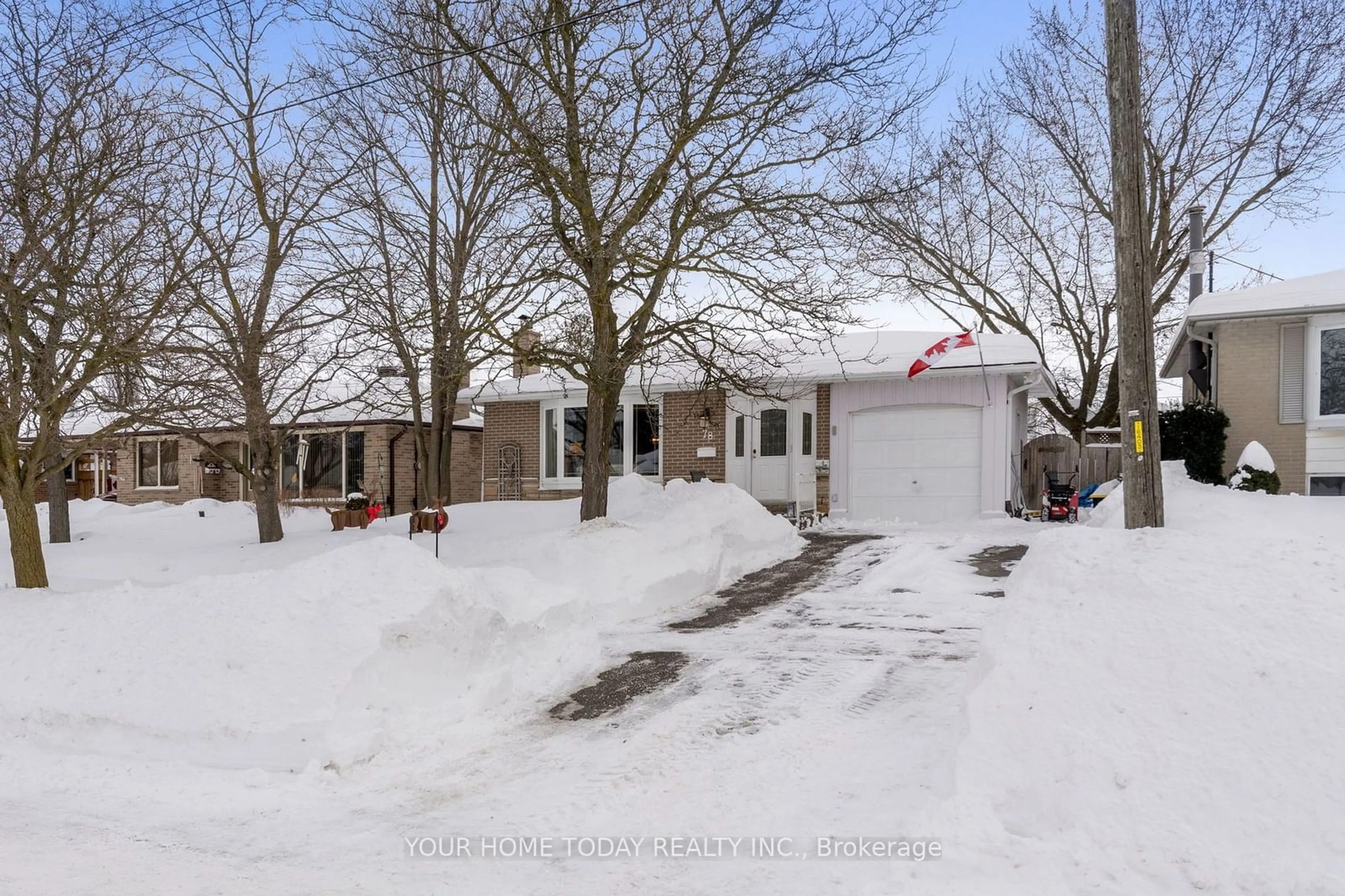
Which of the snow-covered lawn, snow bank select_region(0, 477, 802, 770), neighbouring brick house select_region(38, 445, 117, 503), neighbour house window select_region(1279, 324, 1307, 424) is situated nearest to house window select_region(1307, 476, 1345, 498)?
neighbour house window select_region(1279, 324, 1307, 424)

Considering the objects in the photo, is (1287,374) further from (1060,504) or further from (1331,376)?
(1060,504)

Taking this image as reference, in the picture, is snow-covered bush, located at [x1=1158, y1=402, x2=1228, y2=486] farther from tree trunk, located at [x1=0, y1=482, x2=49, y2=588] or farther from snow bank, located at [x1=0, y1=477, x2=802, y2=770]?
tree trunk, located at [x1=0, y1=482, x2=49, y2=588]

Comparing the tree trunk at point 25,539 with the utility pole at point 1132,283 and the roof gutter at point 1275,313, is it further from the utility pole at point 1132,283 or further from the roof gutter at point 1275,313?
the roof gutter at point 1275,313

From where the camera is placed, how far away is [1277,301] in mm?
11734

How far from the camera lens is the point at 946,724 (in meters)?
5.10

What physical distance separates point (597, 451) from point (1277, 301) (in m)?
9.74

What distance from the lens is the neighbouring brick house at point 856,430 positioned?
14898 mm

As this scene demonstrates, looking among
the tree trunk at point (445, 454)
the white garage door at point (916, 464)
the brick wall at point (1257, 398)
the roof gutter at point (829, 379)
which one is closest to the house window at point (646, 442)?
the roof gutter at point (829, 379)

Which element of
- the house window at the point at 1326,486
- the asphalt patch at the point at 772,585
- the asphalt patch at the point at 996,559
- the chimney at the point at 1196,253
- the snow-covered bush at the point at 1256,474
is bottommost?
the asphalt patch at the point at 772,585

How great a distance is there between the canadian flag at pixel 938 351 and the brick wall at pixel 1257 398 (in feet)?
13.8

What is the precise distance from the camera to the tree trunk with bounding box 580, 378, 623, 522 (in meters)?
11.1

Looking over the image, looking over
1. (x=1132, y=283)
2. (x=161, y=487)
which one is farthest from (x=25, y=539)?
(x=161, y=487)

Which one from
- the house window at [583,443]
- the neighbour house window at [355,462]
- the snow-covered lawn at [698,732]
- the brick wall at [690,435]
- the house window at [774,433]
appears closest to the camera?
the snow-covered lawn at [698,732]

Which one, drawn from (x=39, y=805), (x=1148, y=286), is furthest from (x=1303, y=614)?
(x=39, y=805)
